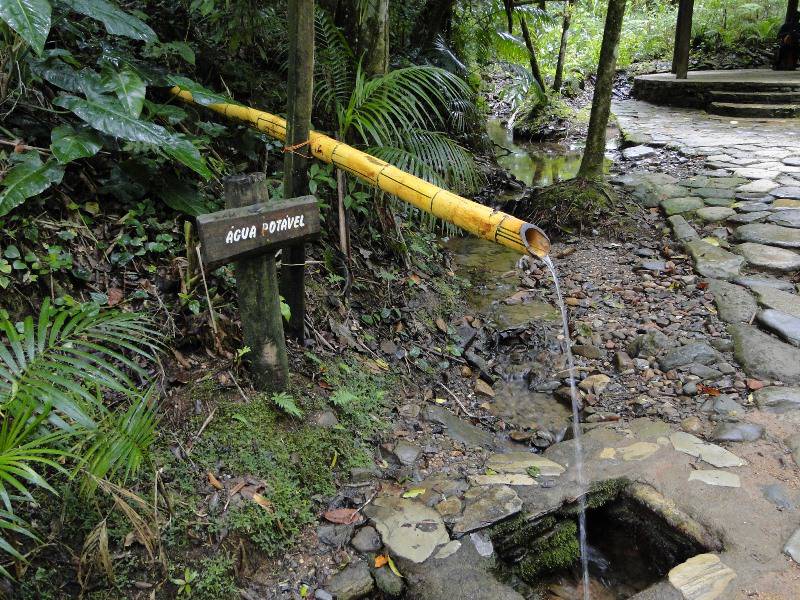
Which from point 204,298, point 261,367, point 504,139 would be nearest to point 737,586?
point 261,367

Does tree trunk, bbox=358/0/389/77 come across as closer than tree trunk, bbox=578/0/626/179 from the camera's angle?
Yes

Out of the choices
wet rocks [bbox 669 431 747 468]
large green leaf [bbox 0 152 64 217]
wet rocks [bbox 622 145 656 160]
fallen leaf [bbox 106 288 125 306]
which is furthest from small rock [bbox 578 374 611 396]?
wet rocks [bbox 622 145 656 160]

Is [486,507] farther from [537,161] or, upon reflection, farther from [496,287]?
[537,161]

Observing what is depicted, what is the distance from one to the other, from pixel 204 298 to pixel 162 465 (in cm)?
87

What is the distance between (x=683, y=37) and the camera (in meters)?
10.1

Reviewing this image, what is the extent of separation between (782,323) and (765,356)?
1.34 feet

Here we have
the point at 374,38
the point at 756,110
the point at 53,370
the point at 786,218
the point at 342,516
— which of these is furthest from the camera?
the point at 756,110

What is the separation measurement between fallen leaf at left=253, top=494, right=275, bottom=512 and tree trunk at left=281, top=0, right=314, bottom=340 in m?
1.00

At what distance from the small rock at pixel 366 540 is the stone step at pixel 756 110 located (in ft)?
30.7

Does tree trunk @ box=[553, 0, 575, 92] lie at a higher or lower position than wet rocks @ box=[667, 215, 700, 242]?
higher

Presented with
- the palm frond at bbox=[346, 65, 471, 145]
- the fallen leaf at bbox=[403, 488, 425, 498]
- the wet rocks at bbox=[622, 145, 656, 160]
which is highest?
the palm frond at bbox=[346, 65, 471, 145]

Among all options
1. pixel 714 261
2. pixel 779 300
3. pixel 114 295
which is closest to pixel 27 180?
pixel 114 295

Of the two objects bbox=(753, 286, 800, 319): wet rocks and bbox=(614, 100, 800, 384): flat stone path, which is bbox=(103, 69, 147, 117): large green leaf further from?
bbox=(753, 286, 800, 319): wet rocks

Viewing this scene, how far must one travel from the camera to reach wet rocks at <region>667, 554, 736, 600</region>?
2.03m
